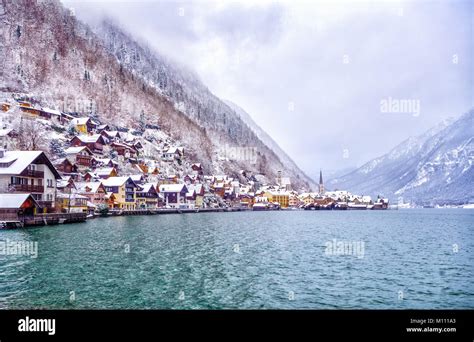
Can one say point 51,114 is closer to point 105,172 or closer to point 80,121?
point 80,121

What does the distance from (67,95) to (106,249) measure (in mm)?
16210

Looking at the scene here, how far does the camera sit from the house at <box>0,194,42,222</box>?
1044 inches

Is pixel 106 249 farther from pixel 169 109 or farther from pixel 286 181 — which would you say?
pixel 286 181

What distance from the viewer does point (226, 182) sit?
96.3m

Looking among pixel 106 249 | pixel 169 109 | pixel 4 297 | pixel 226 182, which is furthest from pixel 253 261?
pixel 226 182

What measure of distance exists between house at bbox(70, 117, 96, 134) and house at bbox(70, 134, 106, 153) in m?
0.59

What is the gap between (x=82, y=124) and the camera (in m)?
33.6

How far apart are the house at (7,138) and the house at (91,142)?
5.45m

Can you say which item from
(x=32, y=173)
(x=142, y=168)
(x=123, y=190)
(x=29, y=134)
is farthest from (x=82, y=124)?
(x=142, y=168)

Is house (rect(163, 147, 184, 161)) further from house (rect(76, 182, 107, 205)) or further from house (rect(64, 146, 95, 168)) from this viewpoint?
house (rect(64, 146, 95, 168))

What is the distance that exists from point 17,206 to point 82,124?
1001 cm

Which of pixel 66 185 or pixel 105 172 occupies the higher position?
pixel 105 172

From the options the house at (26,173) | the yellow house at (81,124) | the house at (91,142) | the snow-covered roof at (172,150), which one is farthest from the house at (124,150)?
the snow-covered roof at (172,150)

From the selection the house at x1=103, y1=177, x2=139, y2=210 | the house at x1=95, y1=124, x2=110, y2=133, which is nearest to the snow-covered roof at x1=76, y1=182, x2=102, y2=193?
the house at x1=103, y1=177, x2=139, y2=210
